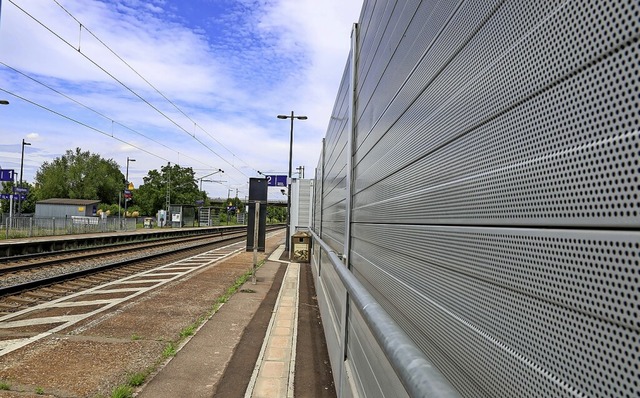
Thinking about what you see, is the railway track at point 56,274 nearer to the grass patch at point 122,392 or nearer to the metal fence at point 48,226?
the grass patch at point 122,392

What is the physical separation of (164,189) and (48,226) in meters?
58.4

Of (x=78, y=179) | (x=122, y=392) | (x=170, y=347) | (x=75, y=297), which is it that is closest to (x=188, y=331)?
(x=170, y=347)

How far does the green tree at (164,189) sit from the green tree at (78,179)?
9.10m

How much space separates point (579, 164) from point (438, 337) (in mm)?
973

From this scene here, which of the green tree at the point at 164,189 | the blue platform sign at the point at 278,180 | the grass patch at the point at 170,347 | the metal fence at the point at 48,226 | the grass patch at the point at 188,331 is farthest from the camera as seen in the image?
the green tree at the point at 164,189

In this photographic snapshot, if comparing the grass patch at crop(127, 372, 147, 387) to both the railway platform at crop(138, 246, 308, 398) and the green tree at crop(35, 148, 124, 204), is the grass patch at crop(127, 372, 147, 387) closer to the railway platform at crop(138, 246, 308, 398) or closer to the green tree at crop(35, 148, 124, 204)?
the railway platform at crop(138, 246, 308, 398)

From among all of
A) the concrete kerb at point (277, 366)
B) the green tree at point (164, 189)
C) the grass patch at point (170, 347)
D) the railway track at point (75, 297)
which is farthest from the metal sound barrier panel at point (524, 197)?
the green tree at point (164, 189)

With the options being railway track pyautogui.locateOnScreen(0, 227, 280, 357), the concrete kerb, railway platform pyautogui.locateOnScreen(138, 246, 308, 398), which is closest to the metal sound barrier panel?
the concrete kerb

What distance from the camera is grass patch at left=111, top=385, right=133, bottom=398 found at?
14.5ft

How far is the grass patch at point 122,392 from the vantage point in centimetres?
441

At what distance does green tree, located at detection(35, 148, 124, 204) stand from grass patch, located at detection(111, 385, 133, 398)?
100m

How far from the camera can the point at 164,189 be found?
287ft

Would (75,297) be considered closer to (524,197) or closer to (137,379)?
(137,379)

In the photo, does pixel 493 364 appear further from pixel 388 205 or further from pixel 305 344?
pixel 305 344
